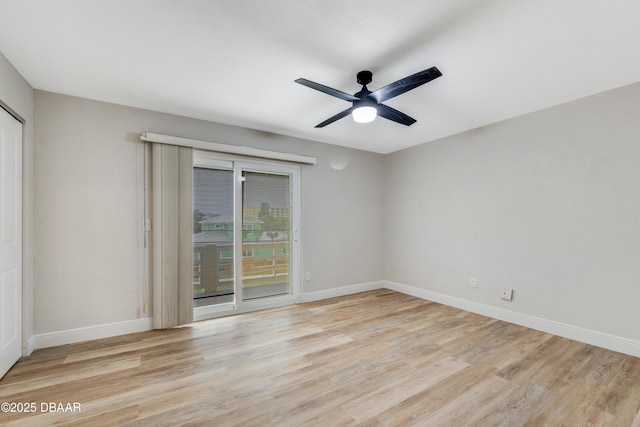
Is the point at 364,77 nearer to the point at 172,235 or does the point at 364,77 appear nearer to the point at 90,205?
the point at 172,235

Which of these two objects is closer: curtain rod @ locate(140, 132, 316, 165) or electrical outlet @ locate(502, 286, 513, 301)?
curtain rod @ locate(140, 132, 316, 165)

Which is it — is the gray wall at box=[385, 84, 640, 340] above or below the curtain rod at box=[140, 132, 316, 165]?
below

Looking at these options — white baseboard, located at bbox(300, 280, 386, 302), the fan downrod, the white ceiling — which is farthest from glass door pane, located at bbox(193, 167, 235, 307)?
the fan downrod

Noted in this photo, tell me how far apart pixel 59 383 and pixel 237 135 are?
2.87 m

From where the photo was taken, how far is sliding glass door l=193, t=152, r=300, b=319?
11.2 ft

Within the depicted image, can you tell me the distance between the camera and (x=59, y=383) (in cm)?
202

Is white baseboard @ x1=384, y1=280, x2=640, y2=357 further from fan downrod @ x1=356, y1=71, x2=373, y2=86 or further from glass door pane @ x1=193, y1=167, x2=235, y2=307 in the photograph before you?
fan downrod @ x1=356, y1=71, x2=373, y2=86

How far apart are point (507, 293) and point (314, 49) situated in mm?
3403

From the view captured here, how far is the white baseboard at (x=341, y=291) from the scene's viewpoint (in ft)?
13.4

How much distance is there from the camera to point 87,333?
273cm

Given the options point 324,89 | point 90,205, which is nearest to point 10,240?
point 90,205

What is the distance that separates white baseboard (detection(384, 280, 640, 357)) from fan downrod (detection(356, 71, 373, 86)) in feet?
10.2

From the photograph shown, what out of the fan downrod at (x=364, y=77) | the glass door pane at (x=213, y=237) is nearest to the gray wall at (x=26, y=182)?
the glass door pane at (x=213, y=237)

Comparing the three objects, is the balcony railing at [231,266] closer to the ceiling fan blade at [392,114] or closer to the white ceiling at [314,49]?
the white ceiling at [314,49]
